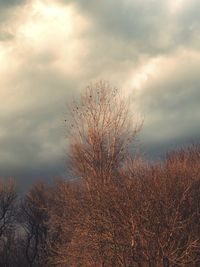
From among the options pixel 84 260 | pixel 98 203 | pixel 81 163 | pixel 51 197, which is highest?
pixel 51 197

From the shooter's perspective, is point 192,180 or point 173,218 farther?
point 192,180

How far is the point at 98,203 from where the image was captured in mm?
29703

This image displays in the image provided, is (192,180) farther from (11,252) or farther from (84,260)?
(11,252)

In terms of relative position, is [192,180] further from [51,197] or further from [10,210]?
[10,210]

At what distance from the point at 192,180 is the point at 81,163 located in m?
7.84

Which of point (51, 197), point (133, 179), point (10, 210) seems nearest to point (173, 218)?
point (133, 179)

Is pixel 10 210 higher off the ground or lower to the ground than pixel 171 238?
higher

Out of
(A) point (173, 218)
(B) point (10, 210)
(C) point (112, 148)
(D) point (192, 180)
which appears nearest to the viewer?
(A) point (173, 218)

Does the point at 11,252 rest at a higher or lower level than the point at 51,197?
lower

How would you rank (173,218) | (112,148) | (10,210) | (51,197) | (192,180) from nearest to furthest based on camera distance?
(173,218), (192,180), (112,148), (51,197), (10,210)

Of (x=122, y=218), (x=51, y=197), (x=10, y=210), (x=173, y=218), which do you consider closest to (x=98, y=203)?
(x=122, y=218)

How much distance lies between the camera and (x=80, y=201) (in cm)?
3156

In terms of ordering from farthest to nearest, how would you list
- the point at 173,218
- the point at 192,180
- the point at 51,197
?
the point at 51,197 → the point at 192,180 → the point at 173,218

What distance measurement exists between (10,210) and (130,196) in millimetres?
38562
